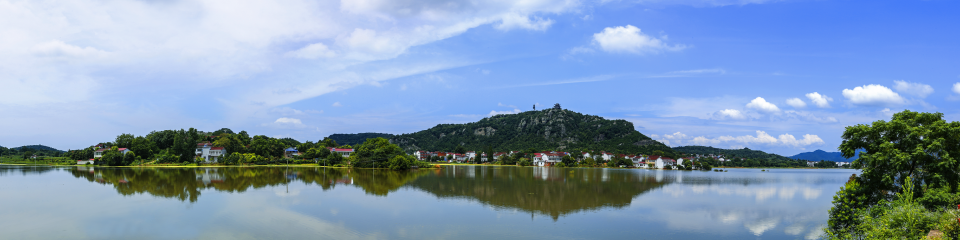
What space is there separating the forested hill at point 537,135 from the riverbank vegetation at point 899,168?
316 ft

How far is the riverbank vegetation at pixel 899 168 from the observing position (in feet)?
42.9

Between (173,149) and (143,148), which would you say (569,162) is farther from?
(143,148)

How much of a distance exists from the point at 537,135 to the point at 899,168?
13008cm

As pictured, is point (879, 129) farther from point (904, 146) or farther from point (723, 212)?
point (723, 212)

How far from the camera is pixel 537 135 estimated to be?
5669 inches

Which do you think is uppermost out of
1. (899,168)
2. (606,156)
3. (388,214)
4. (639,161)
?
(899,168)

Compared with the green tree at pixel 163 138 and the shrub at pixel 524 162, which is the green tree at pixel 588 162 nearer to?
A: the shrub at pixel 524 162

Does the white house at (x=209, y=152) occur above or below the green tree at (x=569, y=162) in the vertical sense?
above

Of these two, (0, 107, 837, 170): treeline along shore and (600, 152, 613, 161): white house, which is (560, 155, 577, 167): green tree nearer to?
(0, 107, 837, 170): treeline along shore

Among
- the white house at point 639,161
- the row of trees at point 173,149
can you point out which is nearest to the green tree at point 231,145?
the row of trees at point 173,149

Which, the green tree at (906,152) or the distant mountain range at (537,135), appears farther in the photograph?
the distant mountain range at (537,135)

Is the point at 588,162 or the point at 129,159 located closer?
the point at 129,159

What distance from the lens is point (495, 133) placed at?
153 meters

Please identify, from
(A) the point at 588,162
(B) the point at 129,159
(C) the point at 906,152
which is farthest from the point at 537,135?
→ (C) the point at 906,152
